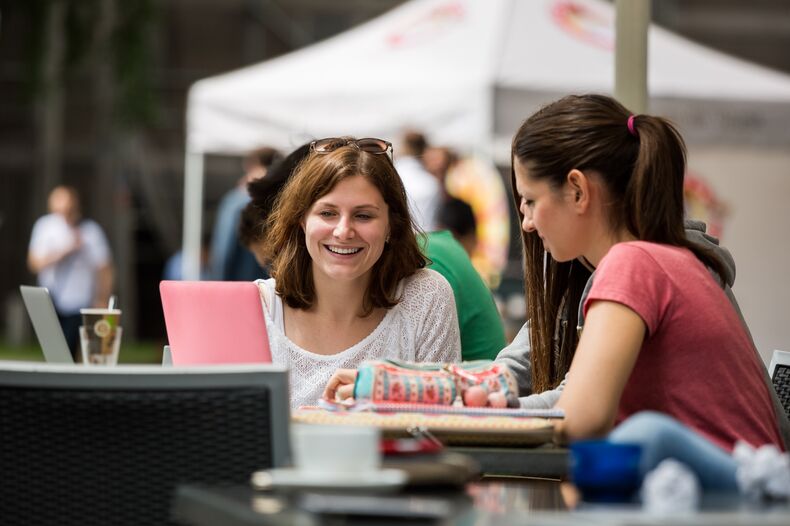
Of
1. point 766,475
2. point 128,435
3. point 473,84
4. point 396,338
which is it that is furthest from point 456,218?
point 766,475

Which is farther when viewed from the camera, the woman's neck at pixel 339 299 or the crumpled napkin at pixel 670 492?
the woman's neck at pixel 339 299

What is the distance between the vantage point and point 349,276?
342 cm

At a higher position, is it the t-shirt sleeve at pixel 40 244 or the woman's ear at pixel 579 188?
the t-shirt sleeve at pixel 40 244

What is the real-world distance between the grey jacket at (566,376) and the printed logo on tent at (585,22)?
14.9ft

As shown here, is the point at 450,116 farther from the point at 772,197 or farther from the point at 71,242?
the point at 71,242

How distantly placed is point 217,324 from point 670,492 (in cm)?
125

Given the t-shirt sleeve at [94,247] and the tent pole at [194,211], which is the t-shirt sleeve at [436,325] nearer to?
the tent pole at [194,211]

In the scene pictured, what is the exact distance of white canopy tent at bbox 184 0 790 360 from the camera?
6918mm

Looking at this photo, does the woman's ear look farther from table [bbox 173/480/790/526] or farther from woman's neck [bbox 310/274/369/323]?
woman's neck [bbox 310/274/369/323]

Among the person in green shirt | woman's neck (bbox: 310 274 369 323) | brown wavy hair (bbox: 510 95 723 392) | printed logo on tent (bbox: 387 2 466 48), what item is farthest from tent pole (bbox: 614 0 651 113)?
printed logo on tent (bbox: 387 2 466 48)

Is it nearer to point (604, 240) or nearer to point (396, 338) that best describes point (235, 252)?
point (396, 338)

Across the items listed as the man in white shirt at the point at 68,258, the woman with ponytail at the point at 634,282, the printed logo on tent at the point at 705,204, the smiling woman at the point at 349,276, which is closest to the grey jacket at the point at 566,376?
the woman with ponytail at the point at 634,282

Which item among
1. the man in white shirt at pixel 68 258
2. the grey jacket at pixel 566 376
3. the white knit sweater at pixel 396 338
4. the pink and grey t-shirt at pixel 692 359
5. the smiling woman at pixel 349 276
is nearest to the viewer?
the pink and grey t-shirt at pixel 692 359

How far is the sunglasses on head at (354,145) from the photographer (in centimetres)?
354
